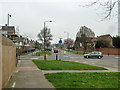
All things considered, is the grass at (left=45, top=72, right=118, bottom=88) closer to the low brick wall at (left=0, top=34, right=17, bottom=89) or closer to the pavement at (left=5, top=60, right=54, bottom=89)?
the pavement at (left=5, top=60, right=54, bottom=89)

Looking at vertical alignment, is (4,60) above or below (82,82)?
above

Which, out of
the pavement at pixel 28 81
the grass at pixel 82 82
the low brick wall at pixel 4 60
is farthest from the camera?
the pavement at pixel 28 81

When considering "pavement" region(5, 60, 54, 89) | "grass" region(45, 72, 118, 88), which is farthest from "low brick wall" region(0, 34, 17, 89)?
"grass" region(45, 72, 118, 88)

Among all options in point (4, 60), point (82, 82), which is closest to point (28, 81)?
point (4, 60)

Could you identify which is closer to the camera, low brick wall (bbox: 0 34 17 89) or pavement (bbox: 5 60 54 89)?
low brick wall (bbox: 0 34 17 89)

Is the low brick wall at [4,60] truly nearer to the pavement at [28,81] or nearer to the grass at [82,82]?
the pavement at [28,81]

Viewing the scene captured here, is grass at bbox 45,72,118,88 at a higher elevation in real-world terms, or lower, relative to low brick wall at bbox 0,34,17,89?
lower

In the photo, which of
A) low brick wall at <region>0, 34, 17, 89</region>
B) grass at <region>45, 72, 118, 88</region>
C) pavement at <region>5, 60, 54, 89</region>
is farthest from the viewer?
pavement at <region>5, 60, 54, 89</region>

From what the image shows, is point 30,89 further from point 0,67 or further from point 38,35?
point 38,35

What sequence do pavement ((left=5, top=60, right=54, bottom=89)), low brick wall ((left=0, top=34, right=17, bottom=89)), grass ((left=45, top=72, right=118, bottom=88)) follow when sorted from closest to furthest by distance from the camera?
low brick wall ((left=0, top=34, right=17, bottom=89)) → grass ((left=45, top=72, right=118, bottom=88)) → pavement ((left=5, top=60, right=54, bottom=89))

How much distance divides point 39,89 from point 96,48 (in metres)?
56.9

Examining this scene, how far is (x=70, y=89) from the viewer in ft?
21.0

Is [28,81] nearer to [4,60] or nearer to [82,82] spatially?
[4,60]

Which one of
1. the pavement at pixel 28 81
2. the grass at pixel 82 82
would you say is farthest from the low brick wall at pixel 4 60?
the grass at pixel 82 82
